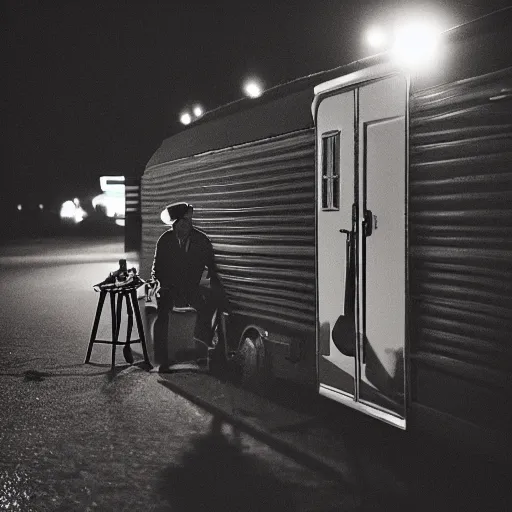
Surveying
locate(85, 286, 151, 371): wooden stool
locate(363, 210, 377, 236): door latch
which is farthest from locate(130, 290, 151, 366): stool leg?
locate(363, 210, 377, 236): door latch

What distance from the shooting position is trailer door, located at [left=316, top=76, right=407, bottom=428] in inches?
244

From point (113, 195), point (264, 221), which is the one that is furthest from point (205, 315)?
point (113, 195)

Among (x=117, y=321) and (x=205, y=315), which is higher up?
(x=205, y=315)

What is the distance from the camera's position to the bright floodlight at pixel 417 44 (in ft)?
18.9

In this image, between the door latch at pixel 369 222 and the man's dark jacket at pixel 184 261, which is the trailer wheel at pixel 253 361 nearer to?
the man's dark jacket at pixel 184 261

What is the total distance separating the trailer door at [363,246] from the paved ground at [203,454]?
39cm

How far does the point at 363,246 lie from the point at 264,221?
196 cm

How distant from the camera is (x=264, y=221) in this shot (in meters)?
8.44

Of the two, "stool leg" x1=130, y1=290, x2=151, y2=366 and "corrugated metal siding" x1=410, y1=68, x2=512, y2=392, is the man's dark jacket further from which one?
"corrugated metal siding" x1=410, y1=68, x2=512, y2=392

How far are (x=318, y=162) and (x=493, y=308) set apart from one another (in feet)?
8.09

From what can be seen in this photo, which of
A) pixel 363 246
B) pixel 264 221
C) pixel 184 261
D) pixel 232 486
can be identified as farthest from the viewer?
pixel 184 261

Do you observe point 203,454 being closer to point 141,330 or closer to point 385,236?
point 385,236

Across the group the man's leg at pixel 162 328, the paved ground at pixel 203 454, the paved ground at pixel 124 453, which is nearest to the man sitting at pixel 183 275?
the man's leg at pixel 162 328

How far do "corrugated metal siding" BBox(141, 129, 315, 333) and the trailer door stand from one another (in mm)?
318
